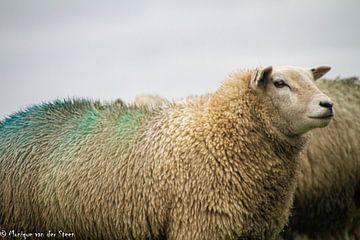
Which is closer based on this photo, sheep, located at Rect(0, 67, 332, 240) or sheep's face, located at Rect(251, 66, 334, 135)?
sheep's face, located at Rect(251, 66, 334, 135)

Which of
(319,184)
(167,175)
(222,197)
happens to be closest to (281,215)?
(222,197)

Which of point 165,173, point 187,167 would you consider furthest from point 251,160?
point 165,173

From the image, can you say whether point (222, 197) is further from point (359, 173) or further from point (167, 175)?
point (359, 173)

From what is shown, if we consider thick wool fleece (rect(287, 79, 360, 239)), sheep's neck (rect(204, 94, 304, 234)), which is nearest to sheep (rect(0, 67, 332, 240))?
sheep's neck (rect(204, 94, 304, 234))

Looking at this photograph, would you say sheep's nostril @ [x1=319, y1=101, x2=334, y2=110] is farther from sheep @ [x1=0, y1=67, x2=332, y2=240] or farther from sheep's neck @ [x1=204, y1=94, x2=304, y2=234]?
sheep's neck @ [x1=204, y1=94, x2=304, y2=234]

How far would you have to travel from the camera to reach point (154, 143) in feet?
27.5

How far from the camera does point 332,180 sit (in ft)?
34.2

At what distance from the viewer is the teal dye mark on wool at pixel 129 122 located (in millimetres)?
8695

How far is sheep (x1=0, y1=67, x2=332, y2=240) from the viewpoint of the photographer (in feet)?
26.0

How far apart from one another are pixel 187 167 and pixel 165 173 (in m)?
0.24

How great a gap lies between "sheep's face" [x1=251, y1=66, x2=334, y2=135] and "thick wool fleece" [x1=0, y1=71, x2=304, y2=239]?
95 mm

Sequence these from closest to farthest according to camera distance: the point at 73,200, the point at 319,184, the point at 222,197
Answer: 1. the point at 222,197
2. the point at 73,200
3. the point at 319,184

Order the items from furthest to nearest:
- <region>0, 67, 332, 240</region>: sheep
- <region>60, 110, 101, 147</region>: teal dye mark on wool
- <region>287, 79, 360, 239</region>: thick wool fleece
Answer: <region>287, 79, 360, 239</region>: thick wool fleece, <region>60, 110, 101, 147</region>: teal dye mark on wool, <region>0, 67, 332, 240</region>: sheep

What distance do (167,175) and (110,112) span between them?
137 centimetres
